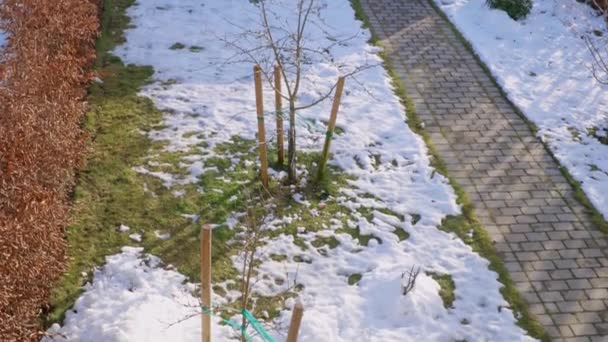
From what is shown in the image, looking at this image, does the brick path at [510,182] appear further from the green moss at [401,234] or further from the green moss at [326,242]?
the green moss at [326,242]

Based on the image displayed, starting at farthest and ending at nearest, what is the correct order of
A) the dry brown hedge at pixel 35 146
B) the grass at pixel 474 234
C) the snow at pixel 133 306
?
the grass at pixel 474 234 < the snow at pixel 133 306 < the dry brown hedge at pixel 35 146

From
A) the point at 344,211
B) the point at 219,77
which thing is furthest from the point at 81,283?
the point at 219,77

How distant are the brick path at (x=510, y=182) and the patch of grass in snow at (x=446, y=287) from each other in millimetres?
690

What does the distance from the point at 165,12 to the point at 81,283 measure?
655 centimetres

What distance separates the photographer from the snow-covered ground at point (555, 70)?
7.98 metres

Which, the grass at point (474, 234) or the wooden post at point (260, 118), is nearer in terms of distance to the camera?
the grass at point (474, 234)

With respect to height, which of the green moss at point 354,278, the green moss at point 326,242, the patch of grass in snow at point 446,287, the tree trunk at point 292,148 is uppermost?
the tree trunk at point 292,148

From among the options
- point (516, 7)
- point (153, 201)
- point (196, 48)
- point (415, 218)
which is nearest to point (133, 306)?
point (153, 201)

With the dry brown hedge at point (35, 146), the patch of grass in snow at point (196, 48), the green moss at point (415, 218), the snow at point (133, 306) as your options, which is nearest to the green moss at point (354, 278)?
the green moss at point (415, 218)

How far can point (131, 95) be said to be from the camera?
334 inches

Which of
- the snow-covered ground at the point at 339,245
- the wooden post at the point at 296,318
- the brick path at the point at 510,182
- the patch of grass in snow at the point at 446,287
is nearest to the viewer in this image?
the wooden post at the point at 296,318

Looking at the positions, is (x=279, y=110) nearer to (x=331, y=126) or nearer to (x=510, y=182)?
(x=331, y=126)

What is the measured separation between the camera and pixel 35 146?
17.8 feet

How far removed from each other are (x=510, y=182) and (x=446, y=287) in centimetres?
212
